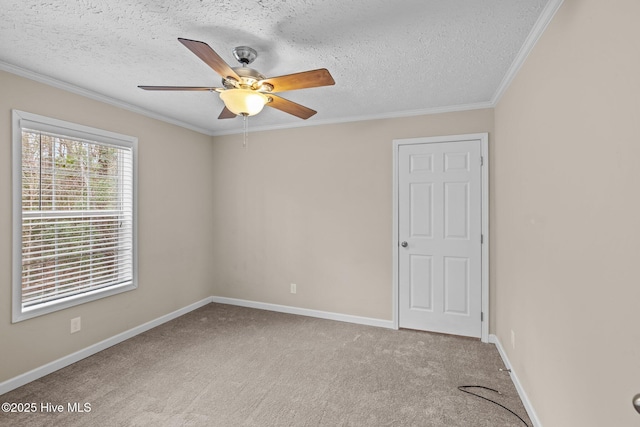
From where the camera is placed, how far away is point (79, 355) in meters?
2.82

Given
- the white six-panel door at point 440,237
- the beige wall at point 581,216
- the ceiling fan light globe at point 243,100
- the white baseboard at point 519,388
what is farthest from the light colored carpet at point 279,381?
the ceiling fan light globe at point 243,100

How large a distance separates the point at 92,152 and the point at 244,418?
2.70 m

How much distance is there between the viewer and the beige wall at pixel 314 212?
3602mm

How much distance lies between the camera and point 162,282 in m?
3.71

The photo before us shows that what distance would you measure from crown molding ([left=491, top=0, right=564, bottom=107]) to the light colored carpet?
239cm

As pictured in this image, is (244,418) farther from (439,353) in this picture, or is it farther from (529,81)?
(529,81)

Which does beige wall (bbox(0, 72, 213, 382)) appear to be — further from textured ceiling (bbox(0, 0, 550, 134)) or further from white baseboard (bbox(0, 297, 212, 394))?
textured ceiling (bbox(0, 0, 550, 134))

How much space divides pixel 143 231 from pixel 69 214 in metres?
0.78

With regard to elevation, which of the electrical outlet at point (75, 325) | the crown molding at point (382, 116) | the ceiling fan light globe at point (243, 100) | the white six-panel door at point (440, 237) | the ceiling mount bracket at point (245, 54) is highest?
the crown molding at point (382, 116)

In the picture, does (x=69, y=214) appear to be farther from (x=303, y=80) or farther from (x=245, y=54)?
(x=303, y=80)

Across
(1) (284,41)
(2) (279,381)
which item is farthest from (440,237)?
(1) (284,41)

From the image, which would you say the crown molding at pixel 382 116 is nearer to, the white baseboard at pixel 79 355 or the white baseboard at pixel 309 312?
the white baseboard at pixel 309 312

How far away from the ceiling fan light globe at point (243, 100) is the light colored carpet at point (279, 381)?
199 cm

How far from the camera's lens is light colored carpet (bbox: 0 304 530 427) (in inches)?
81.6
